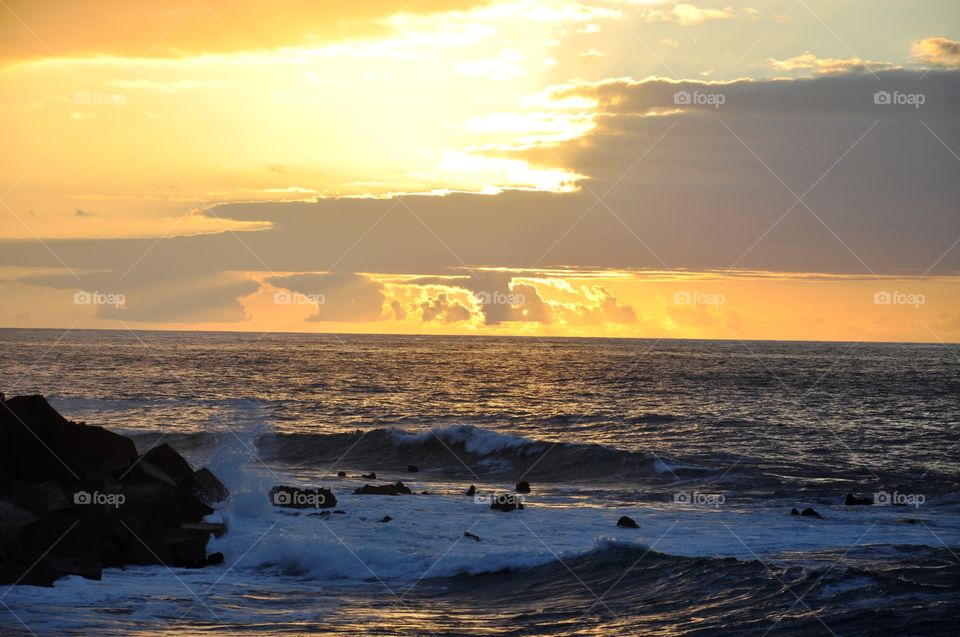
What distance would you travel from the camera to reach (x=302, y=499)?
93.6 ft

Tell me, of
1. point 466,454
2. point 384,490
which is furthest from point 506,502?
point 466,454

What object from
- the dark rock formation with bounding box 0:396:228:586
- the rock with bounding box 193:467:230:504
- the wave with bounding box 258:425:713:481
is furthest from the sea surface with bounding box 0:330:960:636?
the dark rock formation with bounding box 0:396:228:586

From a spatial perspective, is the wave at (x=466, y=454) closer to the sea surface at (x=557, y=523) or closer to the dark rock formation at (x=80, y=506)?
the sea surface at (x=557, y=523)

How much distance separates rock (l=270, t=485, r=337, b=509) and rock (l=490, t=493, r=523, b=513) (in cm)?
482

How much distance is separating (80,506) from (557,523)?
490 inches

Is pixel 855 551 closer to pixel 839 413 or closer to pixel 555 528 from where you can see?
pixel 555 528

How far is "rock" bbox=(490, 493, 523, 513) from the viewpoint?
92.9 ft

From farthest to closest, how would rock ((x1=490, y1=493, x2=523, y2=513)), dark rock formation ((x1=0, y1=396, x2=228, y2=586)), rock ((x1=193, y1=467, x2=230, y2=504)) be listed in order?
rock ((x1=490, y1=493, x2=523, y2=513)), rock ((x1=193, y1=467, x2=230, y2=504)), dark rock formation ((x1=0, y1=396, x2=228, y2=586))

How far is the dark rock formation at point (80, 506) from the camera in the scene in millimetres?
17500

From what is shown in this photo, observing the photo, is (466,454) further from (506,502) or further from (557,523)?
(557,523)

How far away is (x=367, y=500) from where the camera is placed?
29812mm

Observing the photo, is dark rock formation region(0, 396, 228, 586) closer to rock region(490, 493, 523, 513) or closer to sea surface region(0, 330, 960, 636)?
sea surface region(0, 330, 960, 636)

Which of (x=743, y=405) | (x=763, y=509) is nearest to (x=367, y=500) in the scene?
(x=763, y=509)

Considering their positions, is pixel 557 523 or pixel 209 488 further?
pixel 209 488
